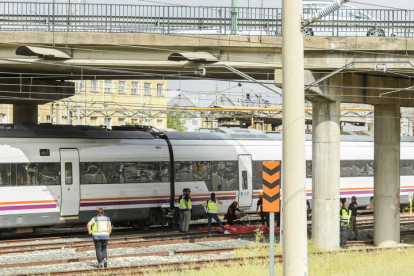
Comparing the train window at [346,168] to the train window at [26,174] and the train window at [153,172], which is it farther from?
the train window at [26,174]

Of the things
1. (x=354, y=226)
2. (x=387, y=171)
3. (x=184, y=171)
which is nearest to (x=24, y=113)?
(x=184, y=171)

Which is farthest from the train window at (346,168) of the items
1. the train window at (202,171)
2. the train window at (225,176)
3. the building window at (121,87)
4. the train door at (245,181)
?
the building window at (121,87)

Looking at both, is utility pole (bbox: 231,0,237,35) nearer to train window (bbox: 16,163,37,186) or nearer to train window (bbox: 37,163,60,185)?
train window (bbox: 37,163,60,185)

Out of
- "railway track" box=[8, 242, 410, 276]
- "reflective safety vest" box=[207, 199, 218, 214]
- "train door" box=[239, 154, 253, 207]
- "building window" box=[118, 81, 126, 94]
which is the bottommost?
"railway track" box=[8, 242, 410, 276]

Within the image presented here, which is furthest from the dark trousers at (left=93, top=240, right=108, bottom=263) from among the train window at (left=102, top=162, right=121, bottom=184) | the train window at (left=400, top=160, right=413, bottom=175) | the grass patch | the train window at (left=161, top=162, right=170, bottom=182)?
the train window at (left=400, top=160, right=413, bottom=175)

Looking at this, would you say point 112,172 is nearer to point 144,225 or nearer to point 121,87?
point 144,225

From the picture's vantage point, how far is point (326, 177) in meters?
21.1

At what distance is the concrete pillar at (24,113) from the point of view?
29047 mm

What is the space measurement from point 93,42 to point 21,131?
171 inches

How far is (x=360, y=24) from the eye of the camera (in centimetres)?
2058

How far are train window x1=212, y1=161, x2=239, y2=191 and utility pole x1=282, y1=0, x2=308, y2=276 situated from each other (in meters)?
15.6

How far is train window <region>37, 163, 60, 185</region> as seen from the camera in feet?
72.1

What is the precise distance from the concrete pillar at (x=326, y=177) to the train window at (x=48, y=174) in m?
8.66

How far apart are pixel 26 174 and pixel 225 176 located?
7989mm
